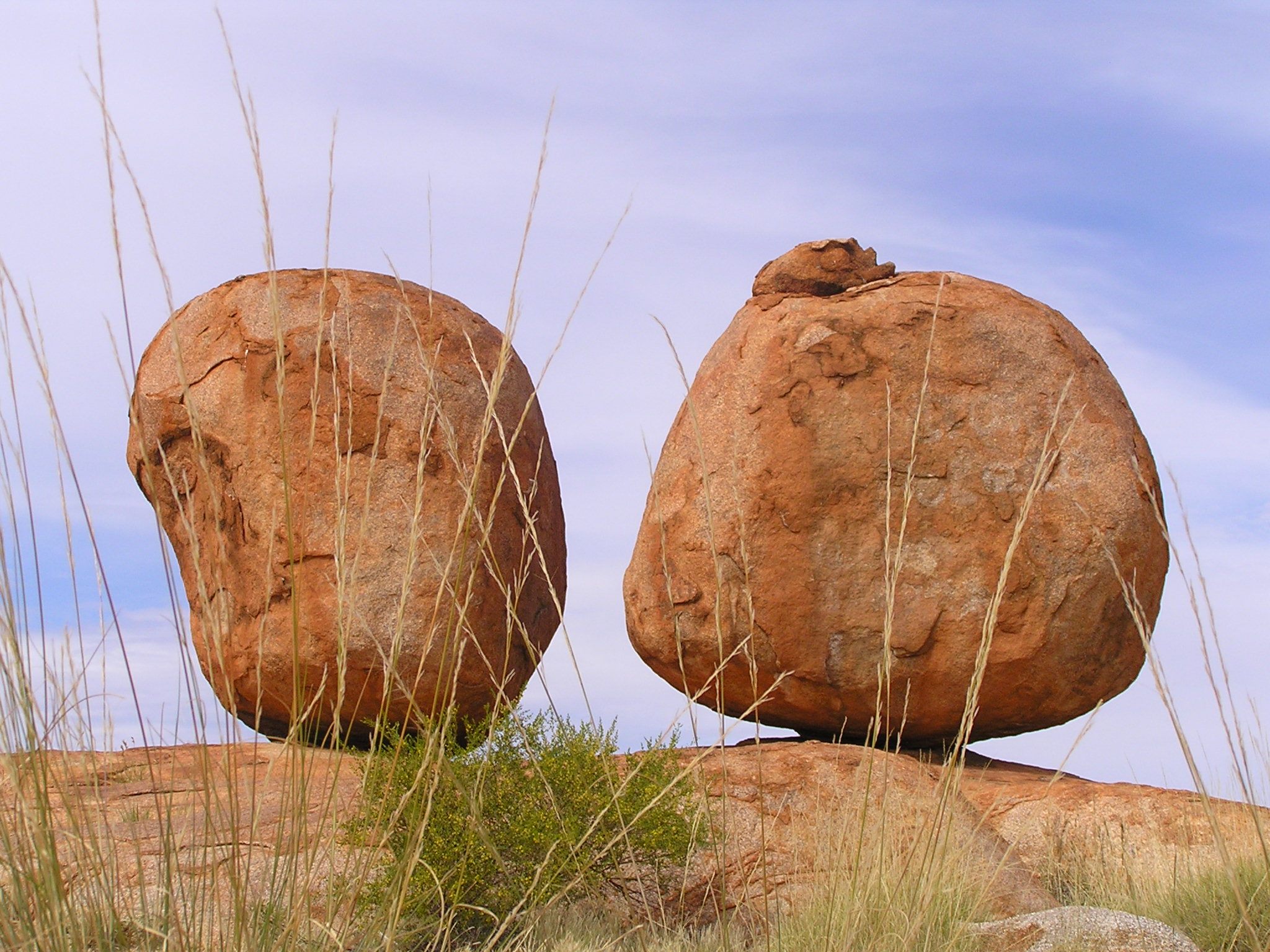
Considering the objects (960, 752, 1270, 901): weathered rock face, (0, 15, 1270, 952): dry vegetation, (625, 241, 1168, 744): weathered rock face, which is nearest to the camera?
(0, 15, 1270, 952): dry vegetation

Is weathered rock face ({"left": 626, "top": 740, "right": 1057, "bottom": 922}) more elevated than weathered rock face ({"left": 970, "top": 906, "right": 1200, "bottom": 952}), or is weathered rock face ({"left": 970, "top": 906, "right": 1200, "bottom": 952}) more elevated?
weathered rock face ({"left": 626, "top": 740, "right": 1057, "bottom": 922})

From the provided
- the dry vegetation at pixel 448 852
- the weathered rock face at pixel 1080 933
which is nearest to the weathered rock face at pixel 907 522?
the dry vegetation at pixel 448 852

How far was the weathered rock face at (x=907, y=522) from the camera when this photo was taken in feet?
21.7

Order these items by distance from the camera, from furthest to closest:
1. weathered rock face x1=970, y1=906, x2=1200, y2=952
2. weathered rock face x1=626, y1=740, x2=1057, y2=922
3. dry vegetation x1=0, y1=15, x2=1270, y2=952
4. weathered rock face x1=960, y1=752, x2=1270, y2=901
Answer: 1. weathered rock face x1=960, y1=752, x2=1270, y2=901
2. weathered rock face x1=626, y1=740, x2=1057, y2=922
3. weathered rock face x1=970, y1=906, x2=1200, y2=952
4. dry vegetation x1=0, y1=15, x2=1270, y2=952

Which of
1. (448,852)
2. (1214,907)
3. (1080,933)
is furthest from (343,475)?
(1214,907)

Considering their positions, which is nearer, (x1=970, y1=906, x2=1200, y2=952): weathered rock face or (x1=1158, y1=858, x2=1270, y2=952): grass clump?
(x1=970, y1=906, x2=1200, y2=952): weathered rock face

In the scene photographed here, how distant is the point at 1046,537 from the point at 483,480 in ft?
10.4

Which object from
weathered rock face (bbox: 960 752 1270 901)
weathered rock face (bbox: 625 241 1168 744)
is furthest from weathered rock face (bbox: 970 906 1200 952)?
weathered rock face (bbox: 625 241 1168 744)

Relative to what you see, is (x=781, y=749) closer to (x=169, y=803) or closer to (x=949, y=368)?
(x=949, y=368)

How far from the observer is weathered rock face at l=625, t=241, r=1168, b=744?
21.7 ft

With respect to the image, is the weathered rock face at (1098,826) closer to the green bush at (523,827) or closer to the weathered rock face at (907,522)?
the weathered rock face at (907,522)

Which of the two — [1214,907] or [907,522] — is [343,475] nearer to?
[907,522]

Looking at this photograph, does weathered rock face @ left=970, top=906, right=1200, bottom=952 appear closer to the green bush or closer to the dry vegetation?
the dry vegetation

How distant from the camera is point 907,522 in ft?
22.1
